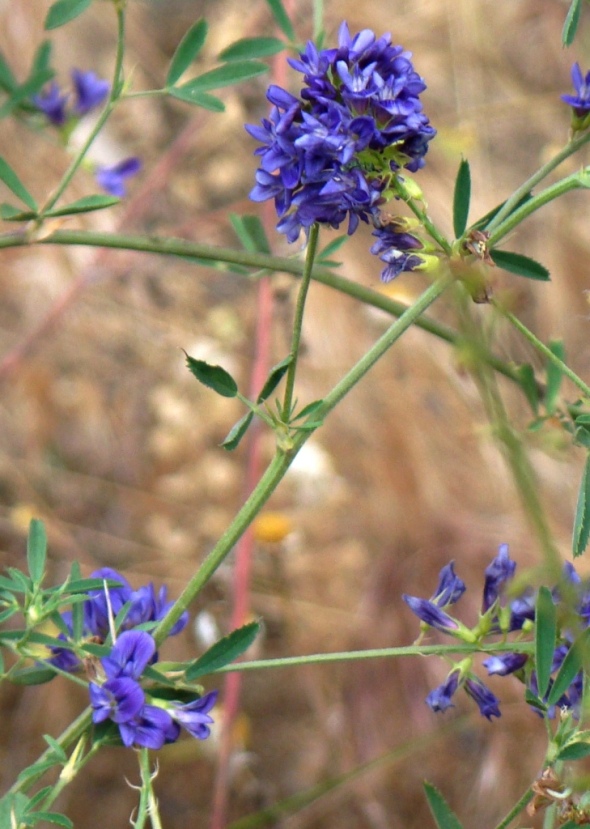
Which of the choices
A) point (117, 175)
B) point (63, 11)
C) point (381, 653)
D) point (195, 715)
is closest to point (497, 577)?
point (381, 653)

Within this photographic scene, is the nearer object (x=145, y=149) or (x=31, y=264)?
(x=31, y=264)

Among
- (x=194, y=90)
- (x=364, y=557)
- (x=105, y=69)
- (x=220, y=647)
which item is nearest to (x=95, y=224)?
(x=105, y=69)

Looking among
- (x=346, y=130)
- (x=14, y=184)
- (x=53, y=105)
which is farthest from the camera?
(x=53, y=105)

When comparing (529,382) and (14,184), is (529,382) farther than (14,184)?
Yes

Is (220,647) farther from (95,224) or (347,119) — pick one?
(95,224)

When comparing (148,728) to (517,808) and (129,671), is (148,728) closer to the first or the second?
(129,671)
